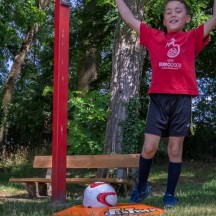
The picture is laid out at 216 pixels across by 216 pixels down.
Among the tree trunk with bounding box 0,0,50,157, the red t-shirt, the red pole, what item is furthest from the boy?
the tree trunk with bounding box 0,0,50,157

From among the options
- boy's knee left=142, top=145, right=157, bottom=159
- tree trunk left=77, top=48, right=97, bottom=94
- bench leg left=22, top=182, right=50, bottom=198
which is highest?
tree trunk left=77, top=48, right=97, bottom=94

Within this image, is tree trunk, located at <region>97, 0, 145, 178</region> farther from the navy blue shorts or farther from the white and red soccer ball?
the white and red soccer ball

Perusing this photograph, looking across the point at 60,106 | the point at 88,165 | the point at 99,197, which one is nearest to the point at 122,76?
the point at 88,165

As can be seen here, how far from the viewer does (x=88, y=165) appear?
32.7 feet

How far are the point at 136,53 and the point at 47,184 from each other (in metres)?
3.42

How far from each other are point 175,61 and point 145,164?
978 millimetres

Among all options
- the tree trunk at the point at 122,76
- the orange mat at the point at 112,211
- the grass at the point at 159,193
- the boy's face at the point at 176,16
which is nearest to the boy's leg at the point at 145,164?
the grass at the point at 159,193

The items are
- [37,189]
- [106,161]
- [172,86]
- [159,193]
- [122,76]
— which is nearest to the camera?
[172,86]

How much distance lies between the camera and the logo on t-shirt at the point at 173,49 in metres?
4.53

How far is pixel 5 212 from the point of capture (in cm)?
436

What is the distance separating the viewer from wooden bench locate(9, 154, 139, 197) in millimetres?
9555

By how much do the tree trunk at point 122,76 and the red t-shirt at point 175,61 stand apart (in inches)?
255

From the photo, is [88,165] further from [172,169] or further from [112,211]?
[112,211]

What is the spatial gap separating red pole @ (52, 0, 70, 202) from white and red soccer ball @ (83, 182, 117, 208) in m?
0.64
